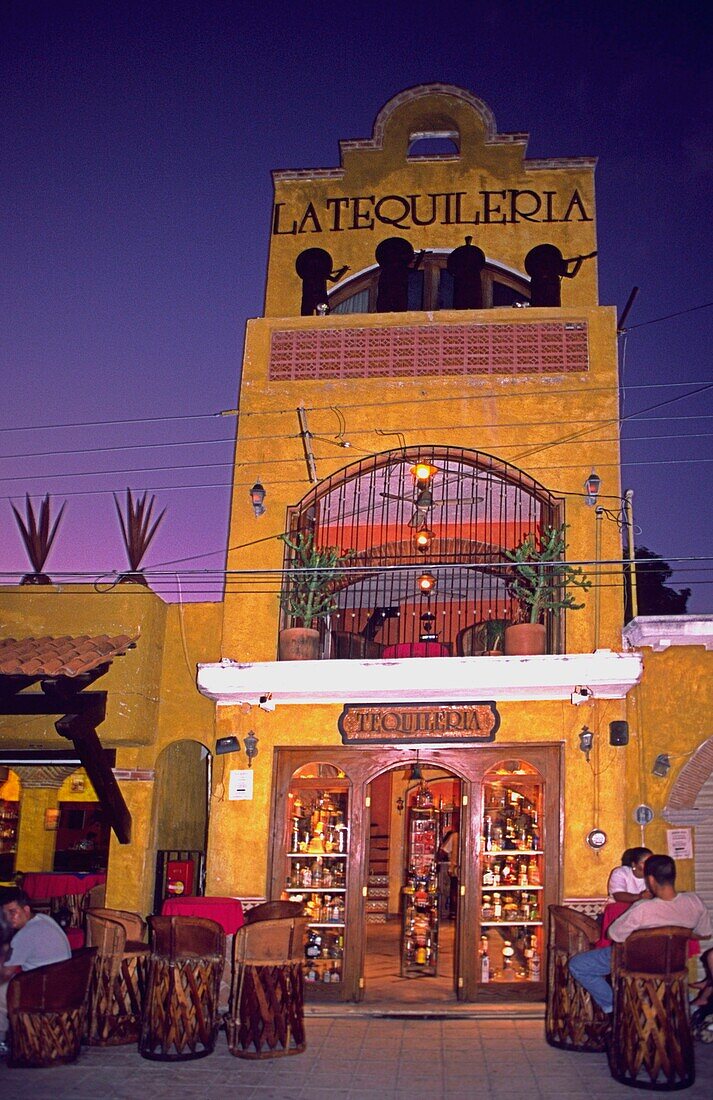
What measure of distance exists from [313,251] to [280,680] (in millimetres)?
6244

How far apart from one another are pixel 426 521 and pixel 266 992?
23.3ft

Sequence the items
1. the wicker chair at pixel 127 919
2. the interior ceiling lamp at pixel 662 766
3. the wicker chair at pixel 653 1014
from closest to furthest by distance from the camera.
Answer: the wicker chair at pixel 653 1014
the wicker chair at pixel 127 919
the interior ceiling lamp at pixel 662 766

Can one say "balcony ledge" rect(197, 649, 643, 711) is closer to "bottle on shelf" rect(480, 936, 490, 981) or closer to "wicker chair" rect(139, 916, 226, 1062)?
"bottle on shelf" rect(480, 936, 490, 981)

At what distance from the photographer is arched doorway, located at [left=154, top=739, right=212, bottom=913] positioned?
12180 millimetres

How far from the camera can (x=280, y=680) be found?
11172 mm

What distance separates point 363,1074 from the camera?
7922mm

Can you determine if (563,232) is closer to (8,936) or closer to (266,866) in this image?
(266,866)

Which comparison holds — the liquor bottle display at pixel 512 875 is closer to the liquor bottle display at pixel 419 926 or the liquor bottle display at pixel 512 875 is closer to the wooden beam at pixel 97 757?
the liquor bottle display at pixel 419 926

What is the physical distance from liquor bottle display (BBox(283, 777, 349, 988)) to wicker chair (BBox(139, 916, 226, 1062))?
280 centimetres

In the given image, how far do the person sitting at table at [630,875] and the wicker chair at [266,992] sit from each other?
315cm

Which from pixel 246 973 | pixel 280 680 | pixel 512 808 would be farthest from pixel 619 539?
pixel 246 973

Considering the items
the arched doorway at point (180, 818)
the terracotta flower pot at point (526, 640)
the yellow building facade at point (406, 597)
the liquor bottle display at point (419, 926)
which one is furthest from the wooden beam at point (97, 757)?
the terracotta flower pot at point (526, 640)

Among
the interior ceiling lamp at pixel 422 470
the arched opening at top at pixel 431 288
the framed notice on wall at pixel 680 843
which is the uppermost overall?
the arched opening at top at pixel 431 288

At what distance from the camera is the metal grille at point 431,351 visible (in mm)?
12492
